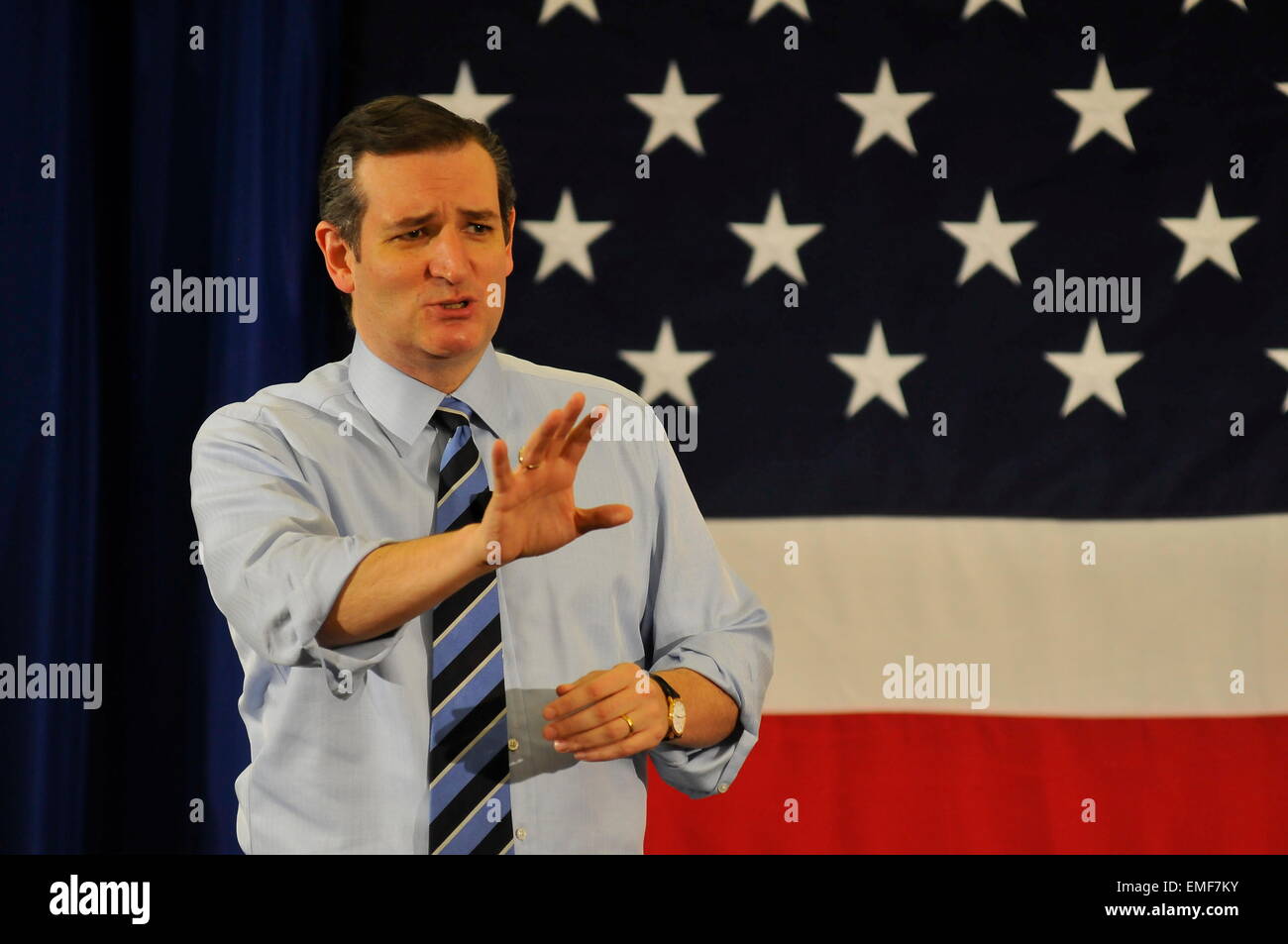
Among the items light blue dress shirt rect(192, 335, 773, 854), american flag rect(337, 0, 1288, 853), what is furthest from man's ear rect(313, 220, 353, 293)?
american flag rect(337, 0, 1288, 853)

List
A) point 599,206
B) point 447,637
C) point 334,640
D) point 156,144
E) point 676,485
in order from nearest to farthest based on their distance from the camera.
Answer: point 334,640 → point 447,637 → point 676,485 → point 156,144 → point 599,206

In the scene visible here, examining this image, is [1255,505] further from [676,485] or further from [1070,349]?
[676,485]

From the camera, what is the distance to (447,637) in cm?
152

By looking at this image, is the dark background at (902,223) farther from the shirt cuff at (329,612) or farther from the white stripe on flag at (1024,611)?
the shirt cuff at (329,612)

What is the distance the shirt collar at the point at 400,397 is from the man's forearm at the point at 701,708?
403 millimetres

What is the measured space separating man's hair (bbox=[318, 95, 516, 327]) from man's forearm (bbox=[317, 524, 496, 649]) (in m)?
0.56

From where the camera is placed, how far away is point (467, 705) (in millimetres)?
1502

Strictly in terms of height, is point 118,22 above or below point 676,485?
above

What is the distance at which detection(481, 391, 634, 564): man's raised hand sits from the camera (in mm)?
1220

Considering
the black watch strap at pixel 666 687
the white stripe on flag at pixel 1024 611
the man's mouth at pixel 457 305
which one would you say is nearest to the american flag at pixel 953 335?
the white stripe on flag at pixel 1024 611

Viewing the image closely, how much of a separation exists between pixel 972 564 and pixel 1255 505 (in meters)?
0.62

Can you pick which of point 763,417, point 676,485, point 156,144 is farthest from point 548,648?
point 156,144

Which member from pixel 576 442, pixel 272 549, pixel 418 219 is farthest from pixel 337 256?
pixel 576 442

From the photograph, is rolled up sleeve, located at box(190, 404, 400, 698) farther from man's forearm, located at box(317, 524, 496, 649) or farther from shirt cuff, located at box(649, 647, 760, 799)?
shirt cuff, located at box(649, 647, 760, 799)
